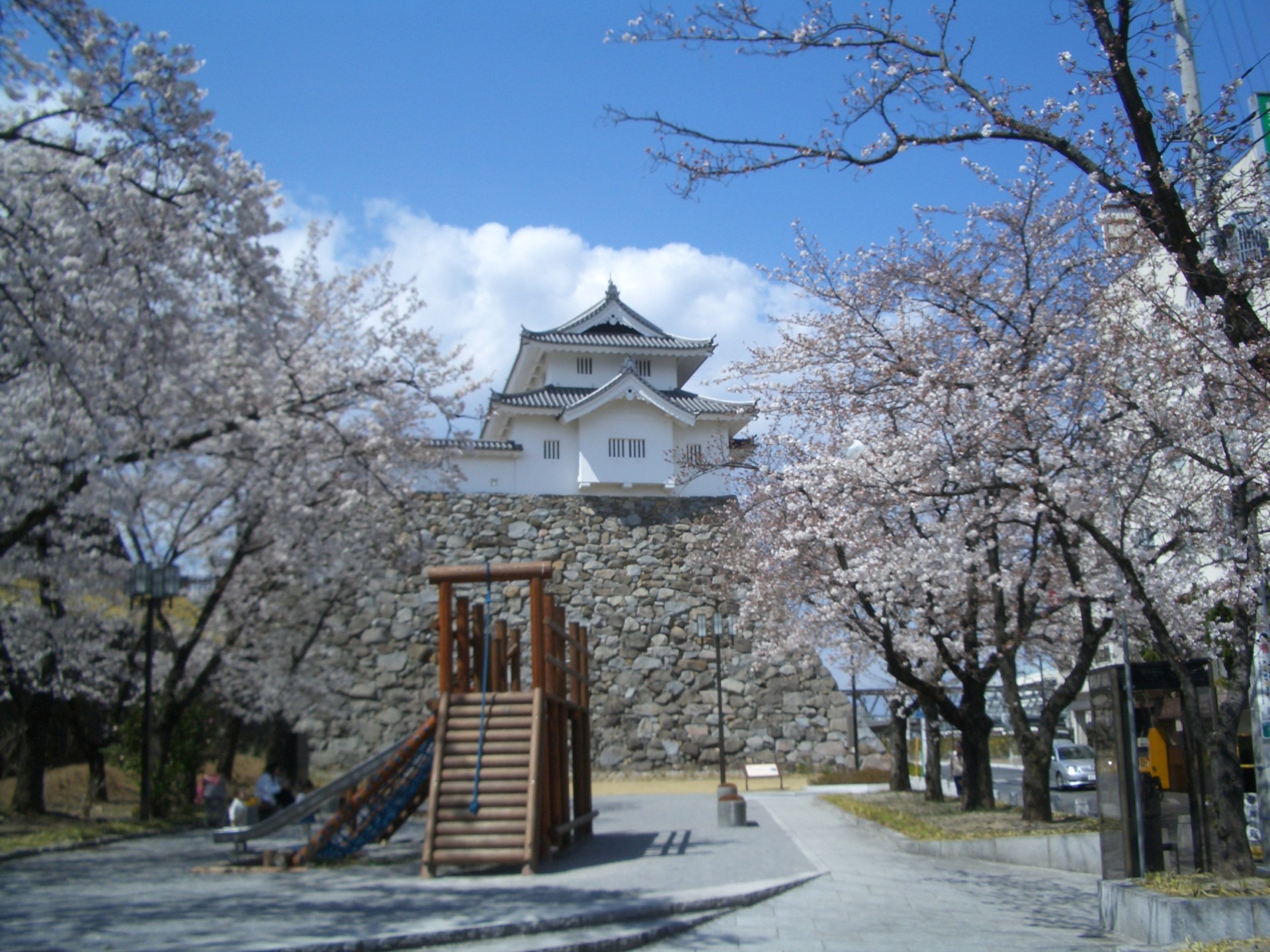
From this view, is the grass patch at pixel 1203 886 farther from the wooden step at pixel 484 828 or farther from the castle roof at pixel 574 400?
the castle roof at pixel 574 400

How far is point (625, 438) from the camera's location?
32.8 metres

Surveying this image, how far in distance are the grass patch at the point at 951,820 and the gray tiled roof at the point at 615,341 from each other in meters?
19.1

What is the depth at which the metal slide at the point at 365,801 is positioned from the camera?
1173 centimetres

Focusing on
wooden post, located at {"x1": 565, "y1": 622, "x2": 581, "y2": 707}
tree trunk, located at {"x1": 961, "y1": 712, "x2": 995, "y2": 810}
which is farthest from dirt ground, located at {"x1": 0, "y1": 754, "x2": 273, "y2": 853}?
tree trunk, located at {"x1": 961, "y1": 712, "x2": 995, "y2": 810}

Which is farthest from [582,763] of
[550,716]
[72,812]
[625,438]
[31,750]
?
[625,438]

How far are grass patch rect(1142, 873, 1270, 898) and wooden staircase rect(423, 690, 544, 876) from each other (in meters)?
5.96

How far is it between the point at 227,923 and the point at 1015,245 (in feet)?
39.1

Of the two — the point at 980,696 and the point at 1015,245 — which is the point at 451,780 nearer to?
the point at 980,696

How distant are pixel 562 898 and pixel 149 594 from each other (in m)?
9.78

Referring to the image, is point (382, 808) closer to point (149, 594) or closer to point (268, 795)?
point (268, 795)

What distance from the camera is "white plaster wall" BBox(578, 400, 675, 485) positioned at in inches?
1272

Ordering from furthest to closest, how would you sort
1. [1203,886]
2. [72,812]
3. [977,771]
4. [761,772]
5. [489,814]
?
[761,772] → [72,812] → [977,771] → [489,814] → [1203,886]

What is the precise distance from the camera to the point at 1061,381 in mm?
Result: 12258

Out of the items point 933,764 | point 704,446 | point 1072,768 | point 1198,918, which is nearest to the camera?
point 1198,918
